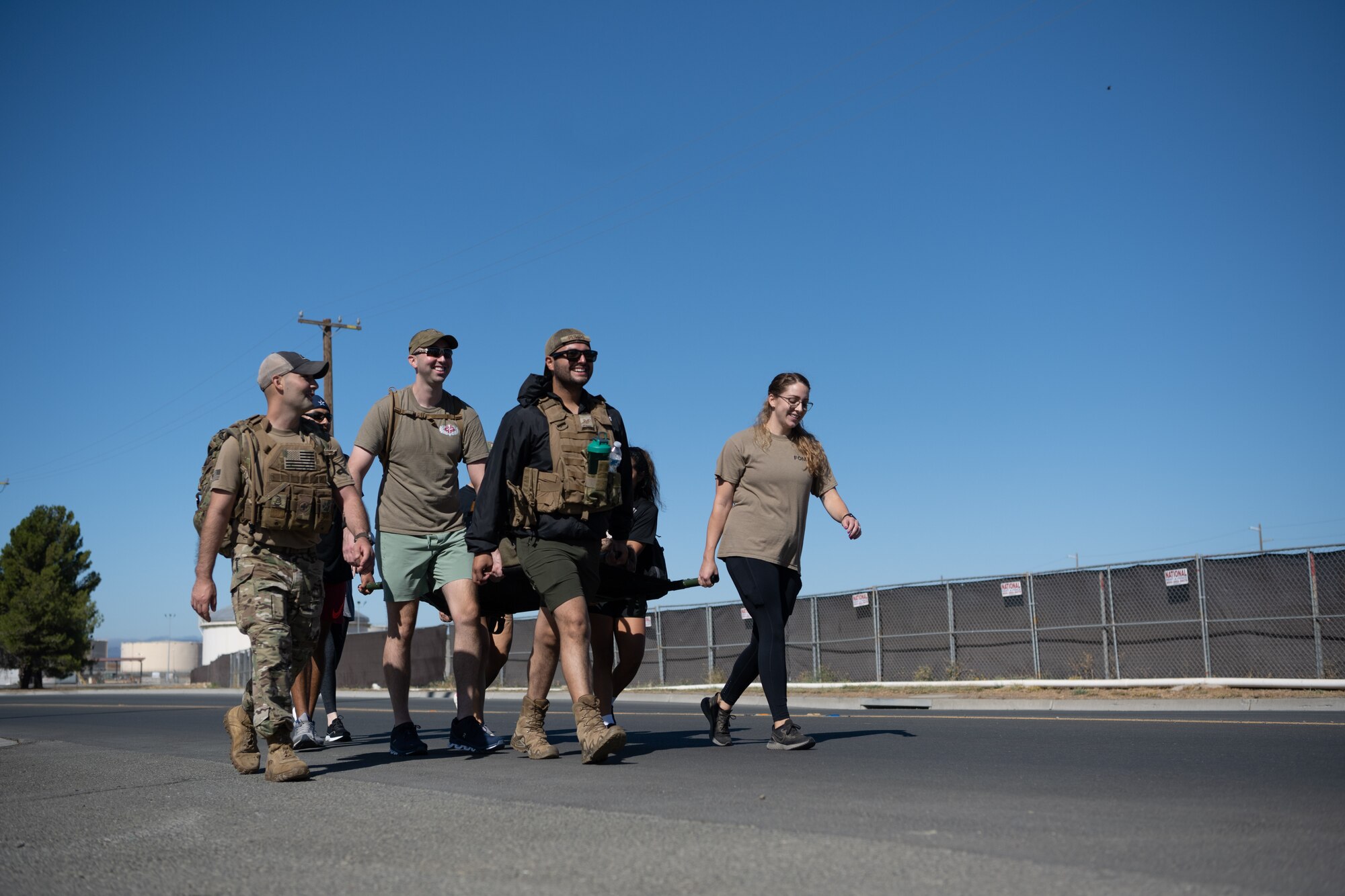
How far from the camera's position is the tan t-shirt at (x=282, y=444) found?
5902 mm

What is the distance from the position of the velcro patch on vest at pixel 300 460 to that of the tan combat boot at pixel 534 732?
1.63 meters

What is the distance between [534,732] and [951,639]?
14.6 metres

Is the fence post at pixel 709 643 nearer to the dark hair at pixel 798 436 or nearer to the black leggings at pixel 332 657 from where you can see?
the black leggings at pixel 332 657

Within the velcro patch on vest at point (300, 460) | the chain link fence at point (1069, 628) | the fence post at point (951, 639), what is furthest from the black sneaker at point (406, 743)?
the fence post at point (951, 639)

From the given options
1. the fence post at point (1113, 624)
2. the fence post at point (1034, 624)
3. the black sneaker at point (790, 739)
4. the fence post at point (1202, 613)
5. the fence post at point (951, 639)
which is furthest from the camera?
the fence post at point (951, 639)

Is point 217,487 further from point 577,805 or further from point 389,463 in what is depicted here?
point 577,805

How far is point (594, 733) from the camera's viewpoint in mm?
5984

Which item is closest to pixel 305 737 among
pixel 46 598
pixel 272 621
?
pixel 272 621

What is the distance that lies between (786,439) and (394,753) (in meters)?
2.90

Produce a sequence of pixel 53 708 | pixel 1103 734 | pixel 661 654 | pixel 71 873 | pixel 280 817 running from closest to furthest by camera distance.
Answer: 1. pixel 71 873
2. pixel 280 817
3. pixel 1103 734
4. pixel 53 708
5. pixel 661 654

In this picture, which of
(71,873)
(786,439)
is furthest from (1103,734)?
(71,873)

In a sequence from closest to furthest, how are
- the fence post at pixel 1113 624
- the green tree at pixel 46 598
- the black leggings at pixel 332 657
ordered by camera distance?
the black leggings at pixel 332 657
the fence post at pixel 1113 624
the green tree at pixel 46 598

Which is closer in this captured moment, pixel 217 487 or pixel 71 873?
pixel 71 873

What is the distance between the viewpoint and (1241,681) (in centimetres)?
1546
